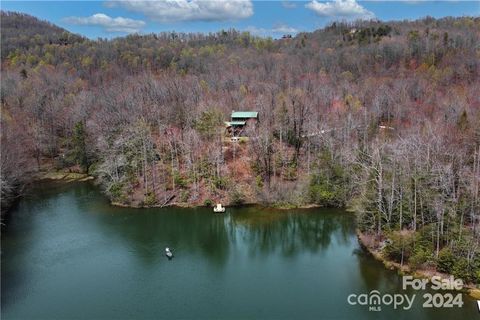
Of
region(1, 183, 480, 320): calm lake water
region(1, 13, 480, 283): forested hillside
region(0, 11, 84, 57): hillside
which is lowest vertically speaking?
→ region(1, 183, 480, 320): calm lake water

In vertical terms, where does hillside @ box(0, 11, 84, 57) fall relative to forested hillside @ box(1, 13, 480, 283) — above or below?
above

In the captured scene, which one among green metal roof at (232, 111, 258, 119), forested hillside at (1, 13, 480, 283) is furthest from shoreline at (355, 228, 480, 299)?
green metal roof at (232, 111, 258, 119)

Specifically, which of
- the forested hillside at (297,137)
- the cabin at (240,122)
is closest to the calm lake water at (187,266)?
the forested hillside at (297,137)

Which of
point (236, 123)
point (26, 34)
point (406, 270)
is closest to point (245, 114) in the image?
point (236, 123)

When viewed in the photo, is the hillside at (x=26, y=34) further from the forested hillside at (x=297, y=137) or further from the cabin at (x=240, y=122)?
the cabin at (x=240, y=122)

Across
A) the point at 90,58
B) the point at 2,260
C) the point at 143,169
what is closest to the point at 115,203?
the point at 143,169

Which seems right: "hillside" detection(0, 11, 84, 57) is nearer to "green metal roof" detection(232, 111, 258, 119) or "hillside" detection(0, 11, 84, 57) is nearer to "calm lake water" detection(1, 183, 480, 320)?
"green metal roof" detection(232, 111, 258, 119)

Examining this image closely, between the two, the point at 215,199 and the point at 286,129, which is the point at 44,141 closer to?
the point at 215,199
